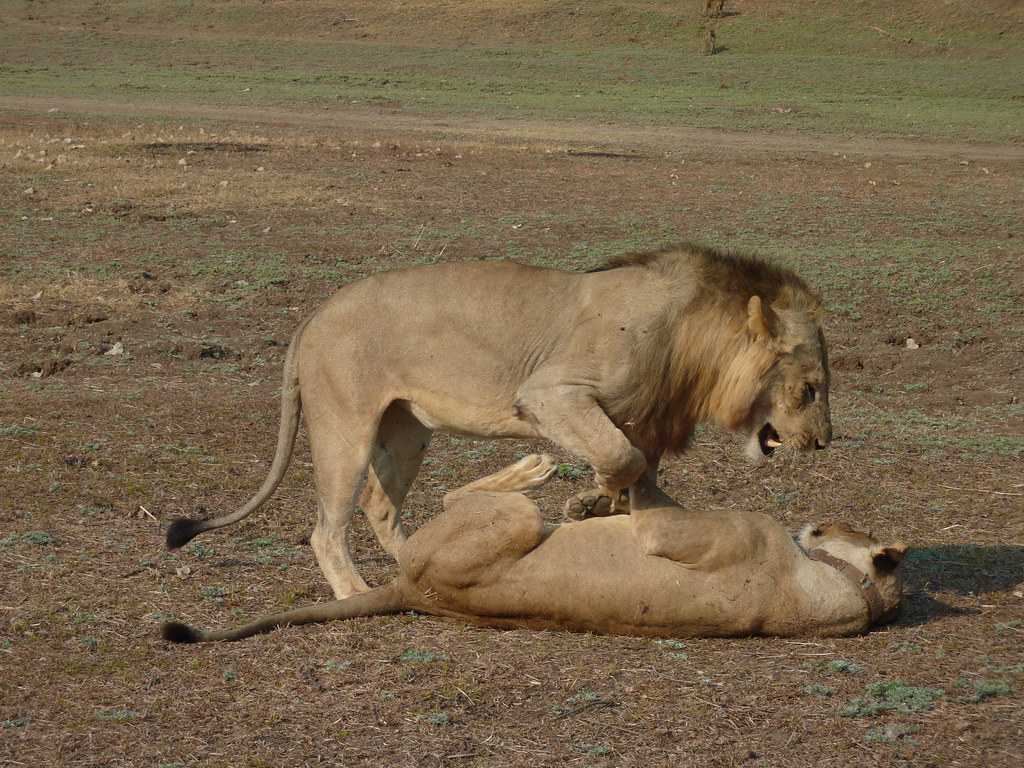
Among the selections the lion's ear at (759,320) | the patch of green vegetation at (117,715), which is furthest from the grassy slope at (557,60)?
the patch of green vegetation at (117,715)

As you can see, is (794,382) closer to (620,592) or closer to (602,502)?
(602,502)

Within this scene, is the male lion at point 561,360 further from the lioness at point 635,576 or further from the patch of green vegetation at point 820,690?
the patch of green vegetation at point 820,690

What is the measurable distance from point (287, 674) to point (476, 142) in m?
17.7

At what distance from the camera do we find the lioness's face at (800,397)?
5.27 m

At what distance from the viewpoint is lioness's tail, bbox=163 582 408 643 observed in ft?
15.7

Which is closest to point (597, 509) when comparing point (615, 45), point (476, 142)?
point (476, 142)

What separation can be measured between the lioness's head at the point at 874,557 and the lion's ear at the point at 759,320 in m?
0.90

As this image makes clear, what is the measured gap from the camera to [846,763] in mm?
4023

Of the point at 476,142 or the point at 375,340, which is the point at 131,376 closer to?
the point at 375,340

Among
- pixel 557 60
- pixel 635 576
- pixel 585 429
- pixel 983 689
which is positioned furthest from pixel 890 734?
pixel 557 60

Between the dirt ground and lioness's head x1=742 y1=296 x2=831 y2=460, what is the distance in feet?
2.92

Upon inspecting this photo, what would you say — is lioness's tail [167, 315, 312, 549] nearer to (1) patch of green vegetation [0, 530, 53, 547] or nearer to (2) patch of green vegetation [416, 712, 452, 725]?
(1) patch of green vegetation [0, 530, 53, 547]

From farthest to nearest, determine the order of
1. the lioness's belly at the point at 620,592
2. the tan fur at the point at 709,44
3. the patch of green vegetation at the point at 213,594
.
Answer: the tan fur at the point at 709,44 → the patch of green vegetation at the point at 213,594 → the lioness's belly at the point at 620,592

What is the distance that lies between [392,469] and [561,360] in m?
1.06
